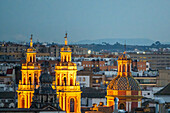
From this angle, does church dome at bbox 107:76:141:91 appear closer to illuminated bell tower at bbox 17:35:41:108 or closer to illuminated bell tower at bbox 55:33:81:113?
illuminated bell tower at bbox 55:33:81:113

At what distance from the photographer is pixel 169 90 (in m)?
61.1

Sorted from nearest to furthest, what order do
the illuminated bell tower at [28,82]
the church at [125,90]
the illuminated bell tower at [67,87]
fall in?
the church at [125,90], the illuminated bell tower at [67,87], the illuminated bell tower at [28,82]

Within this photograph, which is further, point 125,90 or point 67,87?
point 67,87

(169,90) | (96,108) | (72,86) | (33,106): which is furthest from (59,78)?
(169,90)

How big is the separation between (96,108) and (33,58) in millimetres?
28454

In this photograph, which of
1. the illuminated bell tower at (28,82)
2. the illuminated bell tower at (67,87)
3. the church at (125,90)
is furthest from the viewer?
the illuminated bell tower at (28,82)

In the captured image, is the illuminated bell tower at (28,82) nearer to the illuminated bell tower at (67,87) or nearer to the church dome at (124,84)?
the illuminated bell tower at (67,87)

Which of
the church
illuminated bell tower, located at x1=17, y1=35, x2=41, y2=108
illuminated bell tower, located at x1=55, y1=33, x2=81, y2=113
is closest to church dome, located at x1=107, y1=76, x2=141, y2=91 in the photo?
the church

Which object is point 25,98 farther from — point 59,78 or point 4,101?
point 4,101

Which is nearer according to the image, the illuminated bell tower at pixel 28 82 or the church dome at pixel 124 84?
the church dome at pixel 124 84

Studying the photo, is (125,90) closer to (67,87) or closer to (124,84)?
(124,84)

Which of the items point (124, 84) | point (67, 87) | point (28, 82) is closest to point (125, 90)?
point (124, 84)

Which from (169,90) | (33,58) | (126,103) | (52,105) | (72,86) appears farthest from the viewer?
(33,58)

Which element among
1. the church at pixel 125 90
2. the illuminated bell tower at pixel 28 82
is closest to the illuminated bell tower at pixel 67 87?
the illuminated bell tower at pixel 28 82
